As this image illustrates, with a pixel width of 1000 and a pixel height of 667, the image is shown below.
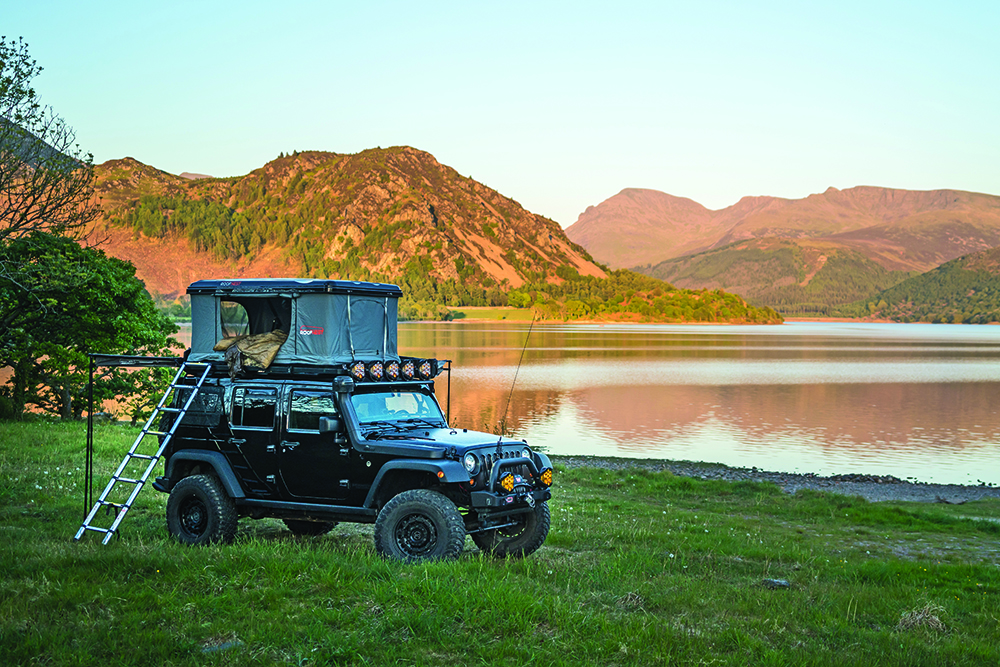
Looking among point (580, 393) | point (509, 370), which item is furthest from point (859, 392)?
point (509, 370)

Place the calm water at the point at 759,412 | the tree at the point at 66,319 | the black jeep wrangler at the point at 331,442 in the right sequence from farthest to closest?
the calm water at the point at 759,412 → the tree at the point at 66,319 → the black jeep wrangler at the point at 331,442

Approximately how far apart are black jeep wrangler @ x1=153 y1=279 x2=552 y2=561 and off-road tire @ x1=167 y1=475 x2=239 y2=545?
0.02 metres

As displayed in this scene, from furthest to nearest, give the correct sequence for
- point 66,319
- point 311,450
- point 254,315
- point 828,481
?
point 828,481 → point 66,319 → point 254,315 → point 311,450

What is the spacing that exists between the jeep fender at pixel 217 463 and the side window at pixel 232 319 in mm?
1754

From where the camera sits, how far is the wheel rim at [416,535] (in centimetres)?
935

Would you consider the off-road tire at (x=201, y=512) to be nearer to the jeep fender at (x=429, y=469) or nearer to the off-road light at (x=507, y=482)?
the jeep fender at (x=429, y=469)

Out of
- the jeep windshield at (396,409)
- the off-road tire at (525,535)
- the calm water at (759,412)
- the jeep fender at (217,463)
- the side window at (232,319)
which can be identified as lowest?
the calm water at (759,412)

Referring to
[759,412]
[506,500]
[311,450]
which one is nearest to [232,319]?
[311,450]

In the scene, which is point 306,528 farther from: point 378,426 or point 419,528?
Result: point 419,528

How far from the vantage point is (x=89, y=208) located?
24891 mm

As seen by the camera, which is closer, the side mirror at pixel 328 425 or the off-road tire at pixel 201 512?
the side mirror at pixel 328 425

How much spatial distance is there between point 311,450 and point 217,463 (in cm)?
144

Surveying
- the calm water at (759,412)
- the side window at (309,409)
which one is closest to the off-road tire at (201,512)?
the side window at (309,409)

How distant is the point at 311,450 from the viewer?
33.7ft
